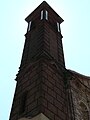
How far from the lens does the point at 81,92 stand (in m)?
13.4

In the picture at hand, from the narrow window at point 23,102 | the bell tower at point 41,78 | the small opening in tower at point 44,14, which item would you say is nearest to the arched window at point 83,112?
the bell tower at point 41,78

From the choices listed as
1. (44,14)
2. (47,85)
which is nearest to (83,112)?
(47,85)

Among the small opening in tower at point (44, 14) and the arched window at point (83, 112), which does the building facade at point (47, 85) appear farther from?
the small opening in tower at point (44, 14)

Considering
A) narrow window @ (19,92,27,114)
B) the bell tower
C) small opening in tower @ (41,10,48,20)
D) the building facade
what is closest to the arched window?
the building facade

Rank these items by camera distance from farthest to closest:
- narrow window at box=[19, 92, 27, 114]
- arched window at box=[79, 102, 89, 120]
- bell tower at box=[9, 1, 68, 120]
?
arched window at box=[79, 102, 89, 120], narrow window at box=[19, 92, 27, 114], bell tower at box=[9, 1, 68, 120]

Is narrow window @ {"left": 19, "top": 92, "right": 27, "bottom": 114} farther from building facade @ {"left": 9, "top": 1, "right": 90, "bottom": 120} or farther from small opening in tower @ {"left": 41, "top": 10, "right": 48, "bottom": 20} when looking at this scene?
small opening in tower @ {"left": 41, "top": 10, "right": 48, "bottom": 20}

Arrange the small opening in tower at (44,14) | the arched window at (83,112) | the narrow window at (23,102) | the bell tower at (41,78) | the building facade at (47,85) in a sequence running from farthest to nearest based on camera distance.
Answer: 1. the small opening in tower at (44,14)
2. the arched window at (83,112)
3. the narrow window at (23,102)
4. the building facade at (47,85)
5. the bell tower at (41,78)

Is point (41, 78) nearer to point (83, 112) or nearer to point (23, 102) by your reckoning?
point (23, 102)

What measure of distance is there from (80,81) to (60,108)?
3287 millimetres

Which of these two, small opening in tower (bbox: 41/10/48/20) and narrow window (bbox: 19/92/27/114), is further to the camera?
small opening in tower (bbox: 41/10/48/20)

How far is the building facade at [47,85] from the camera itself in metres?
10.5

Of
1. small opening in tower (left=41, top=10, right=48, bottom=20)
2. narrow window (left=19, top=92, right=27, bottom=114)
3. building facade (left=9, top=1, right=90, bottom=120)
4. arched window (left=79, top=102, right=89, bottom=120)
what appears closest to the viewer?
building facade (left=9, top=1, right=90, bottom=120)

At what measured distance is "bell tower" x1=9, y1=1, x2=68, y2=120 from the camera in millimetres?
10352

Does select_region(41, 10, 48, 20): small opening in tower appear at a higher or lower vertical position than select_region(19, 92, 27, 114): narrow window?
higher
